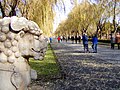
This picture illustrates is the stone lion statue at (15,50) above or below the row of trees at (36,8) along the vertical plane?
below

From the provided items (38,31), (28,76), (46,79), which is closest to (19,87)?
(28,76)

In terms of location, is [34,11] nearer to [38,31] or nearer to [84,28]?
[38,31]

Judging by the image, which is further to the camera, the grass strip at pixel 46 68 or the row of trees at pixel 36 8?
the row of trees at pixel 36 8

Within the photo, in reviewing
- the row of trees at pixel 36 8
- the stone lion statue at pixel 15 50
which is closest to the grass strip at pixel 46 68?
the row of trees at pixel 36 8

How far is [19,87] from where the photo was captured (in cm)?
269

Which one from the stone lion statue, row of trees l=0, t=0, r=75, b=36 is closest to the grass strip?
row of trees l=0, t=0, r=75, b=36

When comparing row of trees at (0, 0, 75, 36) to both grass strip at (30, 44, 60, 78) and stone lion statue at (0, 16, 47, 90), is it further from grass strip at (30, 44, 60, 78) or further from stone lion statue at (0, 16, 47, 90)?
stone lion statue at (0, 16, 47, 90)

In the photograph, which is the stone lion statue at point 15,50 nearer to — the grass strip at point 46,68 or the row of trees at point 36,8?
the grass strip at point 46,68

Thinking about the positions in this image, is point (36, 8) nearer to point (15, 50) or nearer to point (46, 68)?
point (46, 68)

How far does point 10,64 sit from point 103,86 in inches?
214

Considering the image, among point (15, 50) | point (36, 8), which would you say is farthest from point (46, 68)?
point (15, 50)

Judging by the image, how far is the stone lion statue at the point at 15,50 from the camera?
2.66 metres

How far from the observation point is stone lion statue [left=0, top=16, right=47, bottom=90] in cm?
266

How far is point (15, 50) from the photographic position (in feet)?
8.87
